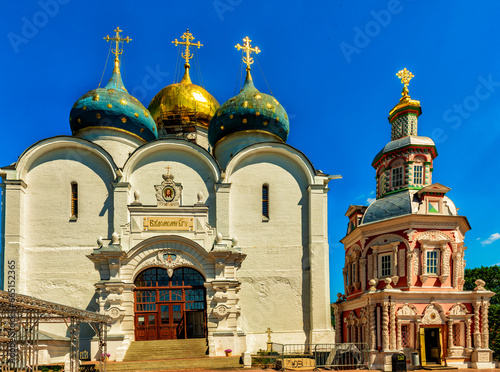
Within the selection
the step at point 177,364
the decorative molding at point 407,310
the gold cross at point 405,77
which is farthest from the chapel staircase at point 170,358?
the gold cross at point 405,77

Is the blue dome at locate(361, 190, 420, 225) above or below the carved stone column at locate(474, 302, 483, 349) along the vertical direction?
above

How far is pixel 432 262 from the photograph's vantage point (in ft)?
66.8

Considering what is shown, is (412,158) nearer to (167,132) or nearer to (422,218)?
(422,218)

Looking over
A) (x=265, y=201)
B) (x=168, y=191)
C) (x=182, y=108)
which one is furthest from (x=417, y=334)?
(x=182, y=108)

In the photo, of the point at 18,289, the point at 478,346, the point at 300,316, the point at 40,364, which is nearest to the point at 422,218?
the point at 478,346

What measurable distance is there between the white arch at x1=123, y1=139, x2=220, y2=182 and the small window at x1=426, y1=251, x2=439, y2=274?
9.13 m

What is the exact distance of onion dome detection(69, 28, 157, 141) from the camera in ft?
82.6

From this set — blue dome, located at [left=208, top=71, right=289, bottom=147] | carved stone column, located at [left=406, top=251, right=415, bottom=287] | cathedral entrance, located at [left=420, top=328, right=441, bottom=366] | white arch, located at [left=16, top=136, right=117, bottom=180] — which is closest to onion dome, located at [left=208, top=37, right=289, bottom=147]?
blue dome, located at [left=208, top=71, right=289, bottom=147]

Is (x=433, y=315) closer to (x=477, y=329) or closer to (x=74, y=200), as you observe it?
(x=477, y=329)

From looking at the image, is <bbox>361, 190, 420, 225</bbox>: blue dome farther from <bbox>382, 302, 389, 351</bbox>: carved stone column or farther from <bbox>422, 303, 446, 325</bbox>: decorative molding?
<bbox>382, 302, 389, 351</bbox>: carved stone column

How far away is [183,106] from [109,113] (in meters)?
6.40

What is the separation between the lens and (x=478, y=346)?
770 inches

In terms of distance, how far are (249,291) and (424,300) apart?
A: 7.26m

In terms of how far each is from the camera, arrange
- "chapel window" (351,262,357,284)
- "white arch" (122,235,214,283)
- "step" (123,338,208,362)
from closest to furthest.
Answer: "step" (123,338,208,362), "white arch" (122,235,214,283), "chapel window" (351,262,357,284)
